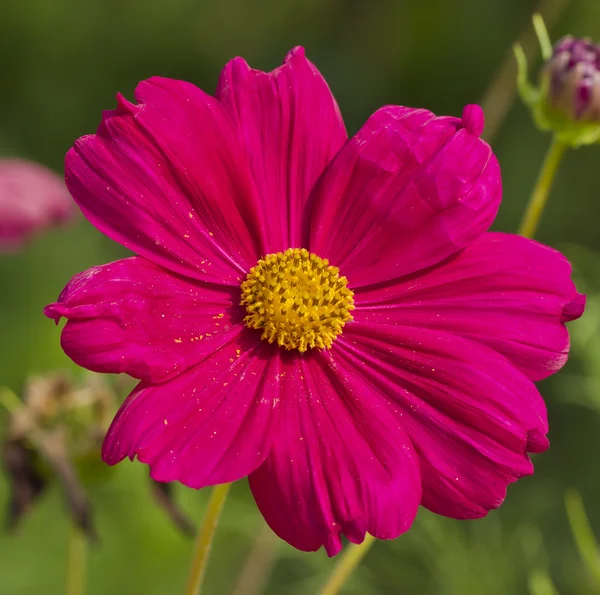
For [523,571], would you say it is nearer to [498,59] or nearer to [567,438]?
[567,438]

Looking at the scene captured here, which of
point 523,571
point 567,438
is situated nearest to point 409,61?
point 567,438

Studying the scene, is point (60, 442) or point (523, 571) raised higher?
point (60, 442)

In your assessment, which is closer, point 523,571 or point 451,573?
point 451,573

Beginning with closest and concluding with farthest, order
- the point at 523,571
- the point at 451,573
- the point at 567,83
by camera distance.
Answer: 1. the point at 567,83
2. the point at 451,573
3. the point at 523,571

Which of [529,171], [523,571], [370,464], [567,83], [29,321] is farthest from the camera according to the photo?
[529,171]

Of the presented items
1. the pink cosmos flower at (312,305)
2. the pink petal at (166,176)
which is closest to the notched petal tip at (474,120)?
the pink cosmos flower at (312,305)

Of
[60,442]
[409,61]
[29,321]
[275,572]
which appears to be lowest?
[275,572]
